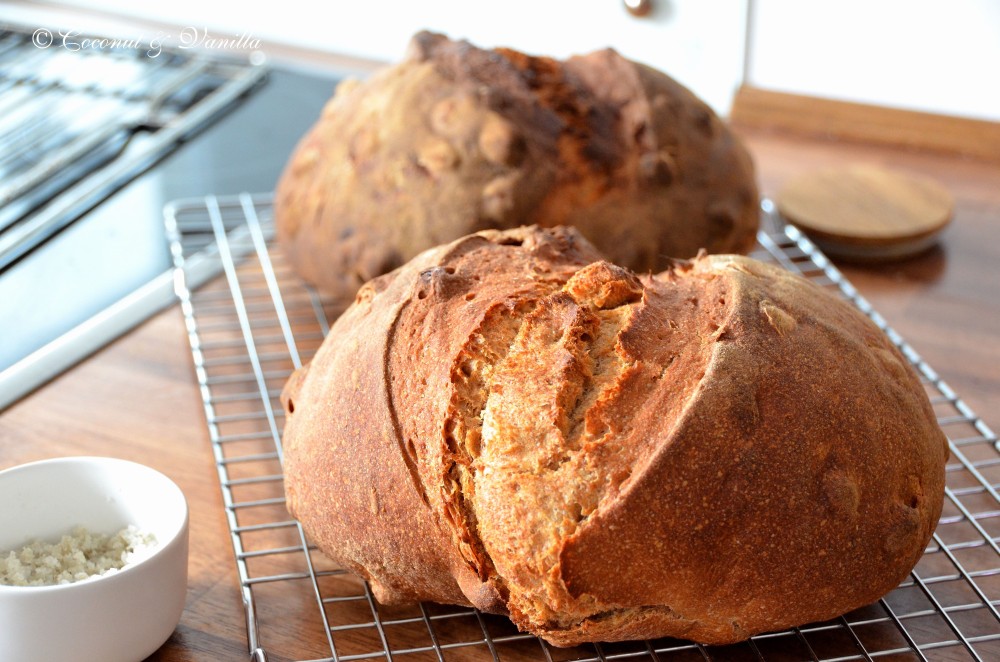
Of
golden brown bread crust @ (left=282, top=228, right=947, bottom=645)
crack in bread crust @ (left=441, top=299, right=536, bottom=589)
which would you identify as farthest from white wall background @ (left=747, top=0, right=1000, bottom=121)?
crack in bread crust @ (left=441, top=299, right=536, bottom=589)

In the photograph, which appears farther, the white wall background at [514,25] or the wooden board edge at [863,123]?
the white wall background at [514,25]

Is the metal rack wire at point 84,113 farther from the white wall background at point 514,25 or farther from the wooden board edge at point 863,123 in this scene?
the wooden board edge at point 863,123

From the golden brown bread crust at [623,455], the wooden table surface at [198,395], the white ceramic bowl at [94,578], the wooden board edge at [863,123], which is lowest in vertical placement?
the wooden table surface at [198,395]

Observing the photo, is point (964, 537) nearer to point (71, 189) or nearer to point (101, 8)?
point (71, 189)

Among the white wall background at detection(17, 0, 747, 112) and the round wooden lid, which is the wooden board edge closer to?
the white wall background at detection(17, 0, 747, 112)

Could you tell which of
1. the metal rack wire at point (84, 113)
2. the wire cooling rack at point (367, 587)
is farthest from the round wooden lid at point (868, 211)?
the metal rack wire at point (84, 113)

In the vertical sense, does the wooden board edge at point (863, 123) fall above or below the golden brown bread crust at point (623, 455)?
below

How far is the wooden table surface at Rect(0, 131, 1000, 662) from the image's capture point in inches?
50.4

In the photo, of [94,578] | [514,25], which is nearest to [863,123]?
[514,25]

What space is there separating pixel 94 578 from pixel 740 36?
205 centimetres

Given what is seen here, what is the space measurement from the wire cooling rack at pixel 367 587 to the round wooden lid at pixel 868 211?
0.18 m

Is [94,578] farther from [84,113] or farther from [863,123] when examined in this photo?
[863,123]

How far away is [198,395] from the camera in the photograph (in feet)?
5.37

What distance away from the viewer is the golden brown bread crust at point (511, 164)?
158cm
